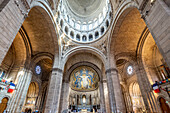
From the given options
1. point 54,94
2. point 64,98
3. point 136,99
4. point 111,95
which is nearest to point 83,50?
point 54,94

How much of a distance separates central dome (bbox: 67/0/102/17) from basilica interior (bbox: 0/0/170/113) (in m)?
3.24

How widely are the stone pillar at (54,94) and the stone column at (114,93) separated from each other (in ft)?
21.2

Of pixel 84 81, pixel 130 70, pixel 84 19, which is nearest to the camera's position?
pixel 130 70

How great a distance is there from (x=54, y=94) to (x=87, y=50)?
8500 mm

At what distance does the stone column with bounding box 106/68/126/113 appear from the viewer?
30.3 feet

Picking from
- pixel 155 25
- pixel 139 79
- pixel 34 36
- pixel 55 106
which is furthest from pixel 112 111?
pixel 34 36

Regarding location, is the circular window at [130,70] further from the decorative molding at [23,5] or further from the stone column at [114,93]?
the decorative molding at [23,5]

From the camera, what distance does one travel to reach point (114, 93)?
9.77m

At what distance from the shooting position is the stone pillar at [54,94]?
9539mm

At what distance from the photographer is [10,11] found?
163 inches

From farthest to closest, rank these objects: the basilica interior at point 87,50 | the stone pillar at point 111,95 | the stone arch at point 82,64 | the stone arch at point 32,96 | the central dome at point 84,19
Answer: the stone arch at point 82,64 < the stone arch at point 32,96 < the central dome at point 84,19 < the stone pillar at point 111,95 < the basilica interior at point 87,50

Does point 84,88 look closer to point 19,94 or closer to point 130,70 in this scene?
point 130,70

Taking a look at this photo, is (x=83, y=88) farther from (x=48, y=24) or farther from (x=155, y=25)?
(x=155, y=25)

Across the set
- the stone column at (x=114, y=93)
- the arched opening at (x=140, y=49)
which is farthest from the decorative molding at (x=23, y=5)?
the stone column at (x=114, y=93)
